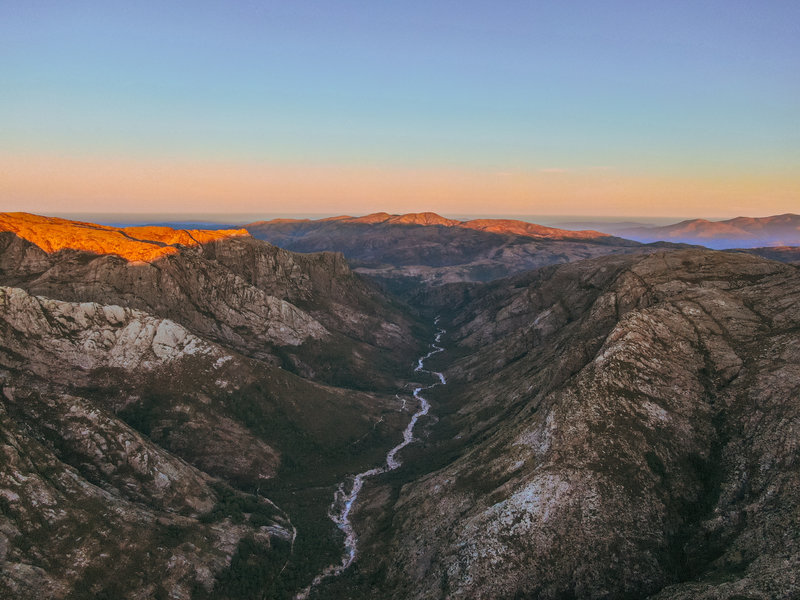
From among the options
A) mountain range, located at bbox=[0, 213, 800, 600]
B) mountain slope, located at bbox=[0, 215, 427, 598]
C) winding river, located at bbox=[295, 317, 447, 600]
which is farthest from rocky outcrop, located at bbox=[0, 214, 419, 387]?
winding river, located at bbox=[295, 317, 447, 600]

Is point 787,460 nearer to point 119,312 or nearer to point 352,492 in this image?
point 352,492

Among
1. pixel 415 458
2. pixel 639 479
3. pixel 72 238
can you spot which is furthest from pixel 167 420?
pixel 639 479

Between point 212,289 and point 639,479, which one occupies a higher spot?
point 212,289

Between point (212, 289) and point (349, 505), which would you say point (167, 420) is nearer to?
point (349, 505)

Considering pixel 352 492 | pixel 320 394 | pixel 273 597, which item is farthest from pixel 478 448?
pixel 320 394

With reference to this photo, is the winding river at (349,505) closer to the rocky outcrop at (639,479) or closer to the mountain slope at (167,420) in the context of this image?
the mountain slope at (167,420)

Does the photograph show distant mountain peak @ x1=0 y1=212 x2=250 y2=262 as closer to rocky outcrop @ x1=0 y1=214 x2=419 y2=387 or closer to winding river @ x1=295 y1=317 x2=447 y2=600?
rocky outcrop @ x1=0 y1=214 x2=419 y2=387

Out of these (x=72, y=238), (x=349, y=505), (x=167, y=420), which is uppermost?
(x=72, y=238)

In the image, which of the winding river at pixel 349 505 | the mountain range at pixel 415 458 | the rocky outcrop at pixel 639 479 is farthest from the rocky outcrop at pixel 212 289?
the rocky outcrop at pixel 639 479
